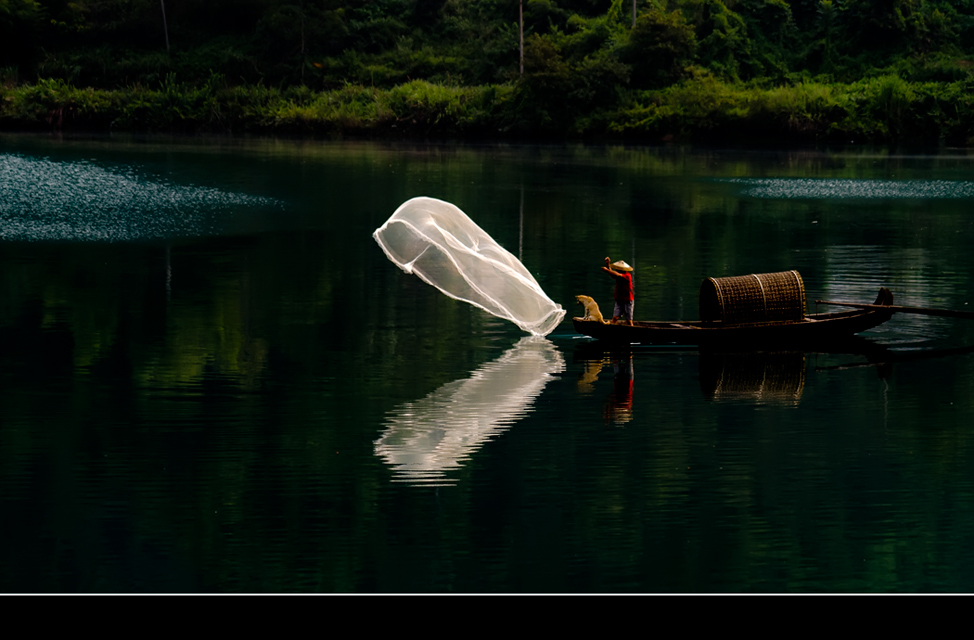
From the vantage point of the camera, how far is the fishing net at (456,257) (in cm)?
1551

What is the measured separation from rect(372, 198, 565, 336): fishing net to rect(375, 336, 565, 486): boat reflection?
0.79 m

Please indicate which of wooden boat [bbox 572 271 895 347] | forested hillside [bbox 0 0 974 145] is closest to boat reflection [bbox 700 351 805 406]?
wooden boat [bbox 572 271 895 347]

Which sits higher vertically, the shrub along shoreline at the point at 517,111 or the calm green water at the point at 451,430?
the shrub along shoreline at the point at 517,111

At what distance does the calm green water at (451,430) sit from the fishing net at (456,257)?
67 centimetres

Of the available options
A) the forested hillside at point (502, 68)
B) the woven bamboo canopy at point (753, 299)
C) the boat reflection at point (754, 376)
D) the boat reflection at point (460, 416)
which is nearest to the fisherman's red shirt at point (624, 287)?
the woven bamboo canopy at point (753, 299)

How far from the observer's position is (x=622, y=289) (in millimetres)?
15445

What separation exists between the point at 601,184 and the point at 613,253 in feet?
52.8

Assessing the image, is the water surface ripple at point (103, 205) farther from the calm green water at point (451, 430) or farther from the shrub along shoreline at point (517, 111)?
the shrub along shoreline at point (517, 111)

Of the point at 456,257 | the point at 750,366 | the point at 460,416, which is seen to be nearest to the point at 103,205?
the point at 456,257

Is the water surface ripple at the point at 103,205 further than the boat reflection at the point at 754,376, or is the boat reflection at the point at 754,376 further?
the water surface ripple at the point at 103,205

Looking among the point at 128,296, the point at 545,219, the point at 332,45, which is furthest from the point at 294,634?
the point at 332,45

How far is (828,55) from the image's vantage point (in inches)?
2862

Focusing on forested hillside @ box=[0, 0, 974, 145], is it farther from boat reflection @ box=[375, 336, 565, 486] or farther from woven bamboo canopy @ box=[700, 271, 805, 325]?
boat reflection @ box=[375, 336, 565, 486]

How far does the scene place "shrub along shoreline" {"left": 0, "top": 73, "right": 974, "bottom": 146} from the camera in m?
64.2
